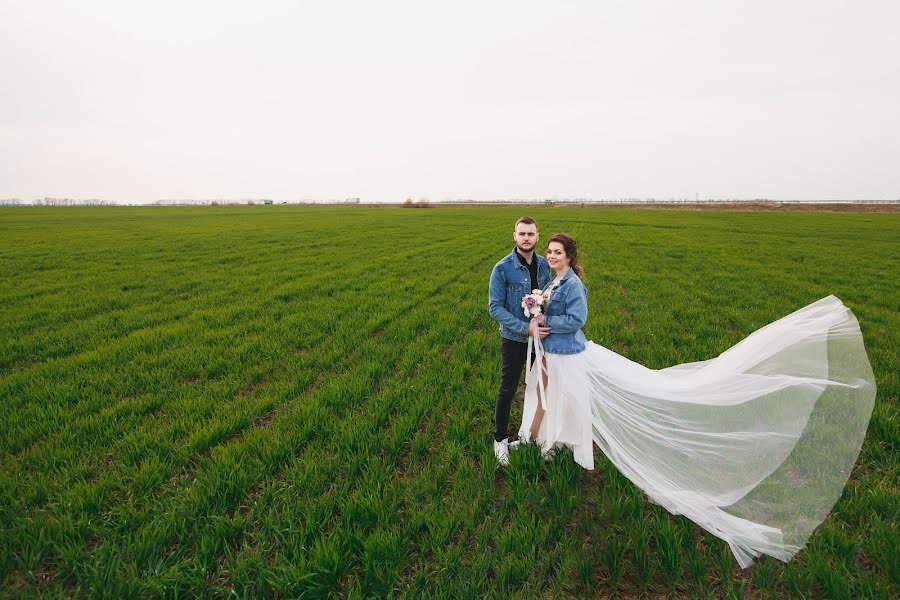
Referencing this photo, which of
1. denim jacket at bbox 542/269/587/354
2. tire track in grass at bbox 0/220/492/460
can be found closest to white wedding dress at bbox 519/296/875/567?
denim jacket at bbox 542/269/587/354

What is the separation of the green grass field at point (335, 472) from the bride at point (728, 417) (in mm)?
225

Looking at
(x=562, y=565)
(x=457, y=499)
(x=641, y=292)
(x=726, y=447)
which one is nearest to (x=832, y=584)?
(x=726, y=447)

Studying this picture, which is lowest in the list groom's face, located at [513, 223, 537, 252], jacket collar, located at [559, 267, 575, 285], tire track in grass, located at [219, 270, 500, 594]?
tire track in grass, located at [219, 270, 500, 594]

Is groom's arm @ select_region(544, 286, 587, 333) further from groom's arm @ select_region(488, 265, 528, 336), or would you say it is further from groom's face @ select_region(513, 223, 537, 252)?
groom's face @ select_region(513, 223, 537, 252)

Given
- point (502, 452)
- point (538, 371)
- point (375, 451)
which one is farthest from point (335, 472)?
point (538, 371)

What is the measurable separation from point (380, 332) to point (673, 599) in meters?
5.84

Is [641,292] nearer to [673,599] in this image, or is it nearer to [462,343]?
[462,343]

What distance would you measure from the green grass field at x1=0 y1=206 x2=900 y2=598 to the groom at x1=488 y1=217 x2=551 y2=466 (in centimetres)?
42

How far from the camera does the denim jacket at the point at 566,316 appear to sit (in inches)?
126

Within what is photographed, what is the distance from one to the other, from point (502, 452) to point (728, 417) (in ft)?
6.42

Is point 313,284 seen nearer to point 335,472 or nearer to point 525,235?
point 335,472

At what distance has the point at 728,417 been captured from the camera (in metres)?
3.17

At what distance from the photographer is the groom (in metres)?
3.44

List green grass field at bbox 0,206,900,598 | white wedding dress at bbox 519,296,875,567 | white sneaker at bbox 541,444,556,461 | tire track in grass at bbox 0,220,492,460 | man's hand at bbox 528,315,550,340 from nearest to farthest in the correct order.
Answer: green grass field at bbox 0,206,900,598 → white wedding dress at bbox 519,296,875,567 → man's hand at bbox 528,315,550,340 → white sneaker at bbox 541,444,556,461 → tire track in grass at bbox 0,220,492,460
